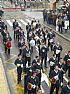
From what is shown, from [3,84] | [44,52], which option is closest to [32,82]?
[3,84]

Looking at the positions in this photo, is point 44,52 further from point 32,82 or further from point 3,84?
point 32,82

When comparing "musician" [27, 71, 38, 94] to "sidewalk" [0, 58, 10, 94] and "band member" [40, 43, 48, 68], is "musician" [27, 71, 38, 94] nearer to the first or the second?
"sidewalk" [0, 58, 10, 94]

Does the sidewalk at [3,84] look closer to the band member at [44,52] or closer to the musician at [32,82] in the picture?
the musician at [32,82]

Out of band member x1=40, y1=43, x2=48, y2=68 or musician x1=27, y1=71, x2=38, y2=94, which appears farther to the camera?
band member x1=40, y1=43, x2=48, y2=68

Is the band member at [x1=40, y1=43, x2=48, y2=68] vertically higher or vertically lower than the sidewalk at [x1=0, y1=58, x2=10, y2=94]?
higher

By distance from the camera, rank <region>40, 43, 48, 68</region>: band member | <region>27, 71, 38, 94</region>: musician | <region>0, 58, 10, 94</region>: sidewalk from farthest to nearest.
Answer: <region>40, 43, 48, 68</region>: band member
<region>0, 58, 10, 94</region>: sidewalk
<region>27, 71, 38, 94</region>: musician

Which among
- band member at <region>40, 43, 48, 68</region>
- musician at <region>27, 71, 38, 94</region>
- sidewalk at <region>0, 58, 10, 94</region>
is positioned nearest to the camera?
musician at <region>27, 71, 38, 94</region>

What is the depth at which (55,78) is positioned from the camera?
51.3ft

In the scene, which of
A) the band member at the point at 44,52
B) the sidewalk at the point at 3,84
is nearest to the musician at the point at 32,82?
the sidewalk at the point at 3,84

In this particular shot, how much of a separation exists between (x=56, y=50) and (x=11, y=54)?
562cm

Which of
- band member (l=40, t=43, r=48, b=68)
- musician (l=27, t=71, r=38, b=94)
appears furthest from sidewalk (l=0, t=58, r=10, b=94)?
band member (l=40, t=43, r=48, b=68)

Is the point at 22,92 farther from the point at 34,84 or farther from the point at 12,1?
the point at 12,1

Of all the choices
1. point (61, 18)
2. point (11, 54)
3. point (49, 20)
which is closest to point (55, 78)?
point (11, 54)

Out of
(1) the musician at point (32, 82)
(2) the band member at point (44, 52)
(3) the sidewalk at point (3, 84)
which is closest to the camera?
(1) the musician at point (32, 82)
